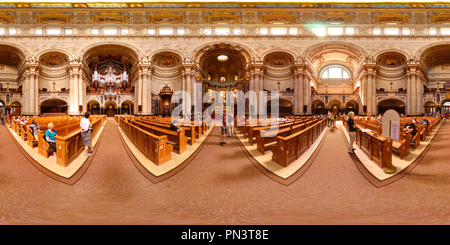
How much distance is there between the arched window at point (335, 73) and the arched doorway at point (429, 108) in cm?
1031

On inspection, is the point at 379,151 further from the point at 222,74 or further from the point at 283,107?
the point at 222,74

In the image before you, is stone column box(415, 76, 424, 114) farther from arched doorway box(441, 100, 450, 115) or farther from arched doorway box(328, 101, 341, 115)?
arched doorway box(328, 101, 341, 115)

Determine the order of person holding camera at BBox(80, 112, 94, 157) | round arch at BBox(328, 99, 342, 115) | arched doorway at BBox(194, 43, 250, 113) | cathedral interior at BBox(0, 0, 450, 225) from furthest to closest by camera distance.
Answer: arched doorway at BBox(194, 43, 250, 113)
round arch at BBox(328, 99, 342, 115)
cathedral interior at BBox(0, 0, 450, 225)
person holding camera at BBox(80, 112, 94, 157)

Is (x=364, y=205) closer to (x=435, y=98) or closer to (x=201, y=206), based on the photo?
(x=201, y=206)

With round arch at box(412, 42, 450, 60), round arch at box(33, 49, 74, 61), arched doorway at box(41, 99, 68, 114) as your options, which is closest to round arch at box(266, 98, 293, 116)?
round arch at box(412, 42, 450, 60)

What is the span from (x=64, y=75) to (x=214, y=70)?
19275 mm

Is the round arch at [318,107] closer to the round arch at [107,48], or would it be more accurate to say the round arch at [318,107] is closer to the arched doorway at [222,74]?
the arched doorway at [222,74]

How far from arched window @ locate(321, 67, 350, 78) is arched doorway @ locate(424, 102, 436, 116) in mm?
10307

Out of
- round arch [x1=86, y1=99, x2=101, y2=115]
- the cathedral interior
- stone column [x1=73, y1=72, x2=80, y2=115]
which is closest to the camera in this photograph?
the cathedral interior

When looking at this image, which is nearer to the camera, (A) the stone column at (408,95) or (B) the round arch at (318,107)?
(A) the stone column at (408,95)

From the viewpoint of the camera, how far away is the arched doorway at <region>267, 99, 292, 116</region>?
83.1ft

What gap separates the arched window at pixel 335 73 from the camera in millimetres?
31875

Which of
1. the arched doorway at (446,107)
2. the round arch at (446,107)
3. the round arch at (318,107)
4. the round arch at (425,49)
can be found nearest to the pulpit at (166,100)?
the round arch at (318,107)

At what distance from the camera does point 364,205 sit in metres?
2.77
